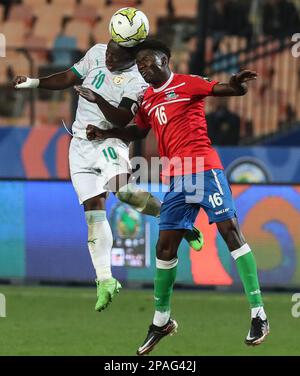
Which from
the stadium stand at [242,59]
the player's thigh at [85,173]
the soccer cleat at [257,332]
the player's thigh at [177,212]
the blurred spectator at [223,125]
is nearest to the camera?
the soccer cleat at [257,332]

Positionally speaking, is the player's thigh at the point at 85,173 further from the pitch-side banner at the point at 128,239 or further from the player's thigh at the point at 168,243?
the pitch-side banner at the point at 128,239

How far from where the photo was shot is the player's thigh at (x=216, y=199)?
9203mm

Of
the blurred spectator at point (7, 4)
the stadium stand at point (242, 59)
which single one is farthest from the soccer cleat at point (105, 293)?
the blurred spectator at point (7, 4)

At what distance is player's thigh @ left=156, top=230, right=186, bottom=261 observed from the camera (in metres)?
9.36

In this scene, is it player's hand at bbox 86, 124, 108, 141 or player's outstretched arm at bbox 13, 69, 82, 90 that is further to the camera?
player's outstretched arm at bbox 13, 69, 82, 90

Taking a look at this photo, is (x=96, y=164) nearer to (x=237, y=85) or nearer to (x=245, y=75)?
(x=237, y=85)

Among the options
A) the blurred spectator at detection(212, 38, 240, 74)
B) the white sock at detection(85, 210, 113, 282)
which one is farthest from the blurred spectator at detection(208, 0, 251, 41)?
the white sock at detection(85, 210, 113, 282)

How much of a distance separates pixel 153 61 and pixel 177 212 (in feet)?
3.93

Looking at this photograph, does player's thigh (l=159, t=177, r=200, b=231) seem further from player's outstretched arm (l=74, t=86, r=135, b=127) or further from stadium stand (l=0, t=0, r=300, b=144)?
stadium stand (l=0, t=0, r=300, b=144)

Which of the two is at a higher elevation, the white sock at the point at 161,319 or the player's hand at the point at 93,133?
the player's hand at the point at 93,133

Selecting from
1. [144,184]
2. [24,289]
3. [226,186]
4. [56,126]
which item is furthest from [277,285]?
[226,186]

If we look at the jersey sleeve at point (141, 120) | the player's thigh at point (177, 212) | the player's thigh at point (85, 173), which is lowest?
the player's thigh at point (177, 212)

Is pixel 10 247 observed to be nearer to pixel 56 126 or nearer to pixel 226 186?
pixel 56 126

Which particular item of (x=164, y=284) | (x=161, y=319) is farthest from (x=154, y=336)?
(x=164, y=284)
